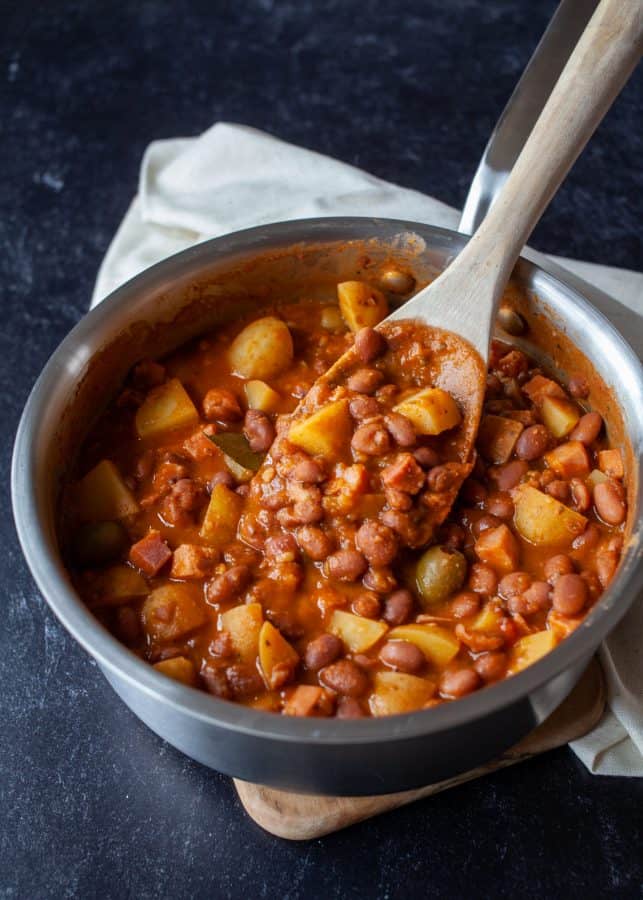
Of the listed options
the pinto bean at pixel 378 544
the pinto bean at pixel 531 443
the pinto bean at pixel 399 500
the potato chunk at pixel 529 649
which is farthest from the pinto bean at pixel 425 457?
the potato chunk at pixel 529 649

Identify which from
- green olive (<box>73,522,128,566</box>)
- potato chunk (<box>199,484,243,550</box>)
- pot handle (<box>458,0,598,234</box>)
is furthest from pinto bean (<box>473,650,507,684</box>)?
pot handle (<box>458,0,598,234</box>)

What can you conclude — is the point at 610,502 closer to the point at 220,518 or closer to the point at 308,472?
the point at 308,472

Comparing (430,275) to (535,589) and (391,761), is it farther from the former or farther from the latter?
(391,761)

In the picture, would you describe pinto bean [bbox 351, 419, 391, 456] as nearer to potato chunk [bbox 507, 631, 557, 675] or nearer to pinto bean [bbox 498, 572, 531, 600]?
pinto bean [bbox 498, 572, 531, 600]

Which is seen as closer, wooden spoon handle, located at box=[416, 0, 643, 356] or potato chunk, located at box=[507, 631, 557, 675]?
potato chunk, located at box=[507, 631, 557, 675]

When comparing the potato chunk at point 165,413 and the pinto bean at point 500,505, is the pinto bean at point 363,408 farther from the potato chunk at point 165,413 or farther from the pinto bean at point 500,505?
the potato chunk at point 165,413
